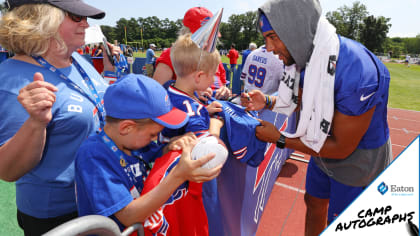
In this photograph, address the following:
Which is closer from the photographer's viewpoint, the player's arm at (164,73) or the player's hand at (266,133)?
the player's hand at (266,133)

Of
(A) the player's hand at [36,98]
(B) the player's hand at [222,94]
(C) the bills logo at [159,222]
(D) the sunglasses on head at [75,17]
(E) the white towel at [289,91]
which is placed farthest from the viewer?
(B) the player's hand at [222,94]

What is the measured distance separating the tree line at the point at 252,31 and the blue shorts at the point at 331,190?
1610 inches

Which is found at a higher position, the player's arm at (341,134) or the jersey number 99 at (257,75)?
the player's arm at (341,134)

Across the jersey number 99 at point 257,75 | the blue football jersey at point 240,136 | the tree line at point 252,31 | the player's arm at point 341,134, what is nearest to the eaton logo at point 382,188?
the player's arm at point 341,134

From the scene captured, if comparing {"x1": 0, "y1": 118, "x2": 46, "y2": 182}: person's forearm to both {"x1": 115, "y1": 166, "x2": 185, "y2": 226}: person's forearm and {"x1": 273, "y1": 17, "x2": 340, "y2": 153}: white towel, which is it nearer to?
{"x1": 115, "y1": 166, "x2": 185, "y2": 226}: person's forearm

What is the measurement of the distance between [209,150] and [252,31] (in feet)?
281

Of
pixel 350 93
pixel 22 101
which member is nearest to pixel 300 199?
pixel 350 93

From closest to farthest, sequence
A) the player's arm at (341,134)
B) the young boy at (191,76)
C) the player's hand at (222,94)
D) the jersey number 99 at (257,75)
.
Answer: the young boy at (191,76) → the player's arm at (341,134) → the player's hand at (222,94) → the jersey number 99 at (257,75)

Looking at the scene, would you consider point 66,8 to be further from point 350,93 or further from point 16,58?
point 350,93

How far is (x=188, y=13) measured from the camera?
2.61m

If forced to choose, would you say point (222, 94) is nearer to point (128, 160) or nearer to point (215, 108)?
point (215, 108)

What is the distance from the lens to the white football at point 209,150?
1070 mm

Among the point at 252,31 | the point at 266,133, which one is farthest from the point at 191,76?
the point at 252,31

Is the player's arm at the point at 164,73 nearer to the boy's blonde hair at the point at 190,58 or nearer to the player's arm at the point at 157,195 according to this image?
the boy's blonde hair at the point at 190,58
